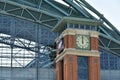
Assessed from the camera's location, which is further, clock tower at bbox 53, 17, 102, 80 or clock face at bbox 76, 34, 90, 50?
clock face at bbox 76, 34, 90, 50

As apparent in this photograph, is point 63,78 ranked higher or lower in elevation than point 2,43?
lower

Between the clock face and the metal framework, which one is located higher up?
the metal framework

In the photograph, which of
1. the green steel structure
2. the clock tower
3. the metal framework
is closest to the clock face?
the clock tower

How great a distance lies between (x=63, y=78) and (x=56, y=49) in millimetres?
6217

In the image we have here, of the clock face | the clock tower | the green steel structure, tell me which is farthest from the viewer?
the green steel structure

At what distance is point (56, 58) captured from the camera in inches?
2832

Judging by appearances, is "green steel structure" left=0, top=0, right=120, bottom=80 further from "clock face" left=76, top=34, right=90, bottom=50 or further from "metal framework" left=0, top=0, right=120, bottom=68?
"clock face" left=76, top=34, right=90, bottom=50

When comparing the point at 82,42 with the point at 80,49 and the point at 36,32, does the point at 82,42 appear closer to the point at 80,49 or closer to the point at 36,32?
the point at 80,49

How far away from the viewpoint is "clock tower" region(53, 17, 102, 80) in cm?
6631

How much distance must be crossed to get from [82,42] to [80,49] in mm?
951

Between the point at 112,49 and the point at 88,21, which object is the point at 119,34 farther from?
the point at 88,21

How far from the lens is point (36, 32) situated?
7575cm

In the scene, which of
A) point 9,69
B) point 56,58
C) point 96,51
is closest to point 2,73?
point 9,69

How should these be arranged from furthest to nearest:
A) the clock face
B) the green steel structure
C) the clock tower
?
the green steel structure, the clock face, the clock tower
